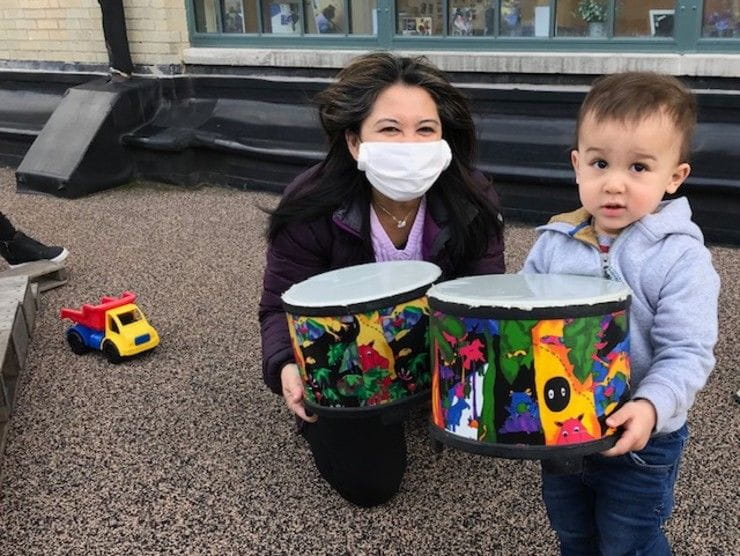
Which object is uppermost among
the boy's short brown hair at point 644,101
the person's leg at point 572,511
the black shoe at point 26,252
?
the boy's short brown hair at point 644,101

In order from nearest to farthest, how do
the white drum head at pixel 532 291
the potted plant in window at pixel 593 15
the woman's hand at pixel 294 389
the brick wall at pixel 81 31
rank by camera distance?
the white drum head at pixel 532 291 → the woman's hand at pixel 294 389 → the potted plant in window at pixel 593 15 → the brick wall at pixel 81 31

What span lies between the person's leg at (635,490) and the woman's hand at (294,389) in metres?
0.70

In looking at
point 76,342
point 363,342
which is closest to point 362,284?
point 363,342

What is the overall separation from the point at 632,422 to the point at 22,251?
3622 millimetres

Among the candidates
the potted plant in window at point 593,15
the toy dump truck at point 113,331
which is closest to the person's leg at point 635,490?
the toy dump truck at point 113,331

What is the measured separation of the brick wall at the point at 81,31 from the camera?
19.6 ft

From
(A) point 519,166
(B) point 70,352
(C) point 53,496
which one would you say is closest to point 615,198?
(C) point 53,496

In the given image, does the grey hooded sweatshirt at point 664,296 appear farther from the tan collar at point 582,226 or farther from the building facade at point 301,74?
the building facade at point 301,74

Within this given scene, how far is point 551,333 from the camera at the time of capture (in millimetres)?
1376

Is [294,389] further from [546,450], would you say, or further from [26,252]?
[26,252]

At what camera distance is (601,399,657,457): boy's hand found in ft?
4.65

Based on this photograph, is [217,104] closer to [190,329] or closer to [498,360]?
[190,329]

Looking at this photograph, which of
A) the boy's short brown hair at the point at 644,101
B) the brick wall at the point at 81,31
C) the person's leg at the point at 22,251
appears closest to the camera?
the boy's short brown hair at the point at 644,101

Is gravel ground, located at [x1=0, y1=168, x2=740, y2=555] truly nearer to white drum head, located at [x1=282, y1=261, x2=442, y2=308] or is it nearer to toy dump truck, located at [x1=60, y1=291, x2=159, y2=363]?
toy dump truck, located at [x1=60, y1=291, x2=159, y2=363]
